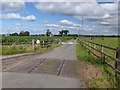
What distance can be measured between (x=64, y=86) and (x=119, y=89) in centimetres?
162

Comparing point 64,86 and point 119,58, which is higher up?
point 119,58

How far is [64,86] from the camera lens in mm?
7352

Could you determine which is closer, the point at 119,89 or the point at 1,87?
the point at 119,89

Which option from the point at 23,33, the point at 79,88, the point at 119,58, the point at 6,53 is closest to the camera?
the point at 79,88

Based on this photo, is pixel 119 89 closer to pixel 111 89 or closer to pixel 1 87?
pixel 111 89

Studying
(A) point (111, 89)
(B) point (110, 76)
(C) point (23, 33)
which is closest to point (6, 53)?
(B) point (110, 76)

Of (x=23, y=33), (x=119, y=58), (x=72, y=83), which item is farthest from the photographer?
(x=23, y=33)

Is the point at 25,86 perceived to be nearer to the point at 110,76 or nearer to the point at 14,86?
the point at 14,86

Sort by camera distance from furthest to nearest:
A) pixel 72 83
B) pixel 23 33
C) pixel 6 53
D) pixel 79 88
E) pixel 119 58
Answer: pixel 23 33 → pixel 6 53 → pixel 119 58 → pixel 72 83 → pixel 79 88

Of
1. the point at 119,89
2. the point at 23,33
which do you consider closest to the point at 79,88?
the point at 119,89

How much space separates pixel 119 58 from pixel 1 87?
4.01 m

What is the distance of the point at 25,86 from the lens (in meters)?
7.23

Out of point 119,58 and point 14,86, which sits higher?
point 119,58

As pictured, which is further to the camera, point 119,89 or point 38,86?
point 38,86
